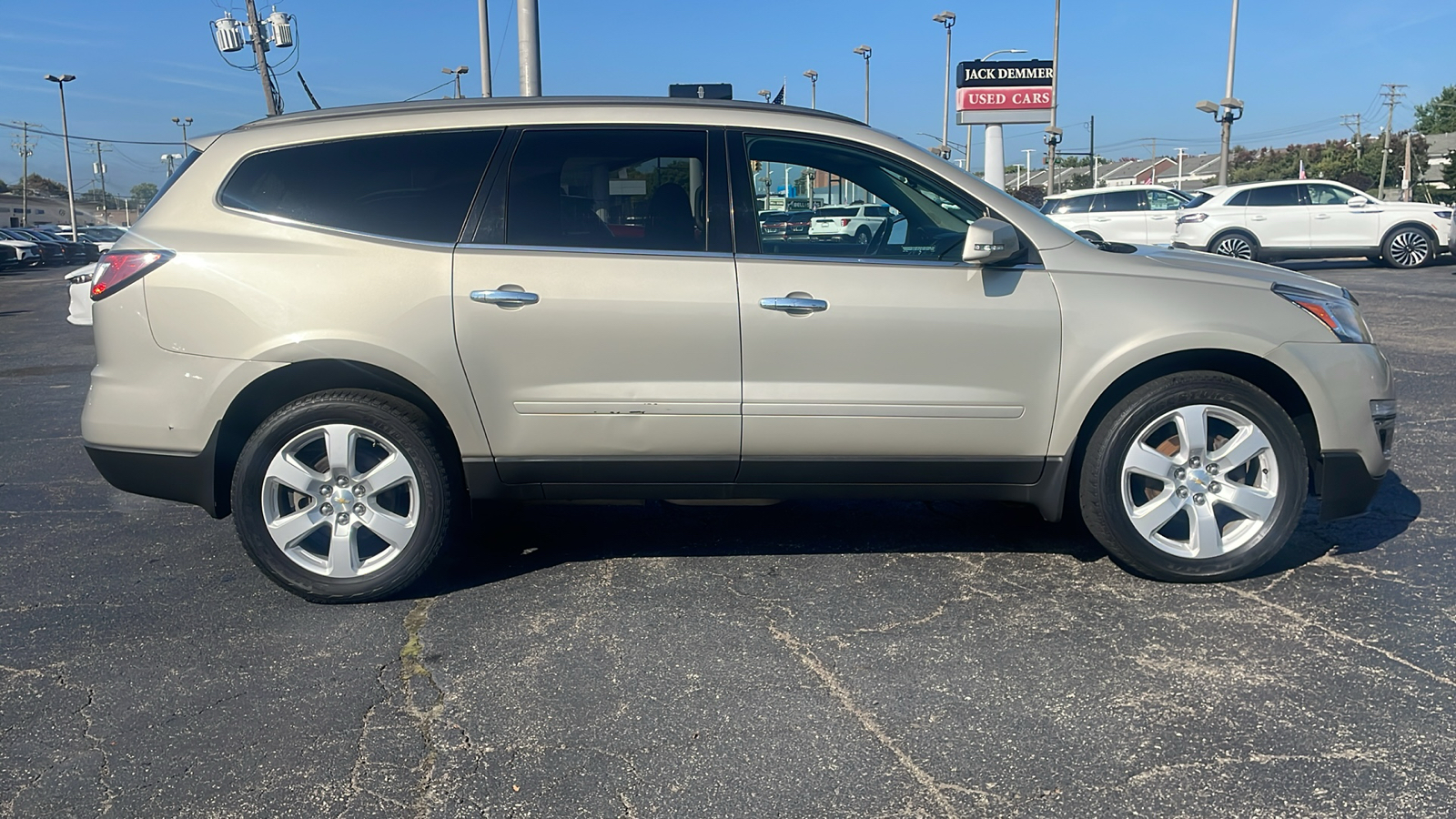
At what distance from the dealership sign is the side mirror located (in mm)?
34468

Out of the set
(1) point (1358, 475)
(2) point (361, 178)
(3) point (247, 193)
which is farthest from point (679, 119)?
(1) point (1358, 475)

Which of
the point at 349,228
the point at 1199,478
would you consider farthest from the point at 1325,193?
the point at 349,228

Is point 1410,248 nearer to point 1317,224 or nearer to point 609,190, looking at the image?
point 1317,224

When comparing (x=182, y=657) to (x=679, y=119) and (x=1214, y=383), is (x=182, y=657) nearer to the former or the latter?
(x=679, y=119)

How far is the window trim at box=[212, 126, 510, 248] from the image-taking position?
4004mm

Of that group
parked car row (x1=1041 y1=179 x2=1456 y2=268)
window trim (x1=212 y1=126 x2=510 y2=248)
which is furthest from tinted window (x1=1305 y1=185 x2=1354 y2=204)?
window trim (x1=212 y1=126 x2=510 y2=248)

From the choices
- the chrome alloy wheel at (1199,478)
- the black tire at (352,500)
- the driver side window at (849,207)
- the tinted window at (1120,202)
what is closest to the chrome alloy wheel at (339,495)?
the black tire at (352,500)

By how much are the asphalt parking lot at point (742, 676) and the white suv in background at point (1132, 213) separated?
61.8 ft

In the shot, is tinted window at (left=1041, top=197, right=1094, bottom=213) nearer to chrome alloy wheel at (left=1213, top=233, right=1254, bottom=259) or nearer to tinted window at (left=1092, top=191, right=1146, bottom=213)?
tinted window at (left=1092, top=191, right=1146, bottom=213)

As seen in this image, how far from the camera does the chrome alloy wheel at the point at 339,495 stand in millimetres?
3976

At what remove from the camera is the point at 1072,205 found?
23.7 metres

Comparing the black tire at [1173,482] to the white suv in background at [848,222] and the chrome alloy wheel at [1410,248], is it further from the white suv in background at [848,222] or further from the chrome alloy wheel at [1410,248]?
the chrome alloy wheel at [1410,248]

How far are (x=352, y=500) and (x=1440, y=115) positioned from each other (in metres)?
122

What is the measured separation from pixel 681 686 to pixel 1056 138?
137ft
